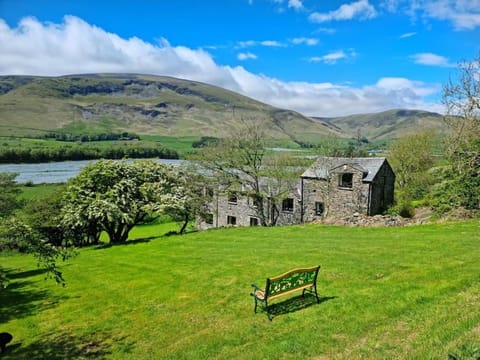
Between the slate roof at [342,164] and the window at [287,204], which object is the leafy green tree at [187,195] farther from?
the slate roof at [342,164]

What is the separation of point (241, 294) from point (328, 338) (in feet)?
17.0

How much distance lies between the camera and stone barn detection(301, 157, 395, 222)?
1435 inches

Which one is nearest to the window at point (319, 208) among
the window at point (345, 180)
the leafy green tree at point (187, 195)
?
the window at point (345, 180)

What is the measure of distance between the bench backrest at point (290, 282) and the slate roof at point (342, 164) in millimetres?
26733

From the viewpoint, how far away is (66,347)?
35.6 ft

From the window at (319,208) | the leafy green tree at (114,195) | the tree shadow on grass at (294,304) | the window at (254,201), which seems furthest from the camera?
the window at (254,201)

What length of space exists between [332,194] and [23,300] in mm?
30889

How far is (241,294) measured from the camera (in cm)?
1327

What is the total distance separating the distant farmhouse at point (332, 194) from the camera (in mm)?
36562

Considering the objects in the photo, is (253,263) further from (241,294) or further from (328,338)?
(328,338)

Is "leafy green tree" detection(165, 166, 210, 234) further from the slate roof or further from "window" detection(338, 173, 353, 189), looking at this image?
"window" detection(338, 173, 353, 189)

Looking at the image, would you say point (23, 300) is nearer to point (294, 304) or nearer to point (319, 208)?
point (294, 304)

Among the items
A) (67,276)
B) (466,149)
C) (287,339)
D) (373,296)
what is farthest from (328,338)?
(466,149)

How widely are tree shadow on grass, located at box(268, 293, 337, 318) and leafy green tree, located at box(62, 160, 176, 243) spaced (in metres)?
22.8
